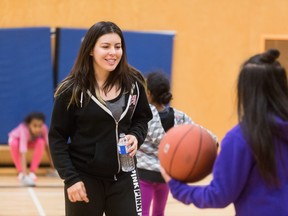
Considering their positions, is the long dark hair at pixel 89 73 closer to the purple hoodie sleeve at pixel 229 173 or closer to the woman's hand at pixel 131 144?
the woman's hand at pixel 131 144

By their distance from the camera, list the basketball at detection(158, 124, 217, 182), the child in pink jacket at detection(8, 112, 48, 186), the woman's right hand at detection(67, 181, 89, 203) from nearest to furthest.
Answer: the basketball at detection(158, 124, 217, 182) < the woman's right hand at detection(67, 181, 89, 203) < the child in pink jacket at detection(8, 112, 48, 186)

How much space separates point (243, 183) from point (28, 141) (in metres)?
6.59

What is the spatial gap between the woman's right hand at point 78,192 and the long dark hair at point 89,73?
432 millimetres

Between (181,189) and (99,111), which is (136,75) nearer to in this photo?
(99,111)

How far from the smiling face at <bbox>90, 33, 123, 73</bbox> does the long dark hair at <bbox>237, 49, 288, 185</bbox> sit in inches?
41.4

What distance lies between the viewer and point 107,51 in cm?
329

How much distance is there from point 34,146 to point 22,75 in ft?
3.61

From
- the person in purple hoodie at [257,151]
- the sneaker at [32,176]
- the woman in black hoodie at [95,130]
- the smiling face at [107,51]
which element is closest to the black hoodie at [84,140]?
the woman in black hoodie at [95,130]

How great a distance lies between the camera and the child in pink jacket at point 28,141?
27.7ft

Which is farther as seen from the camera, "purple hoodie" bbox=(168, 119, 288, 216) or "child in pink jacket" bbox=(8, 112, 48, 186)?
"child in pink jacket" bbox=(8, 112, 48, 186)

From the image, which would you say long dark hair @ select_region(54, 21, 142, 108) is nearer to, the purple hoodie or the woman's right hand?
the woman's right hand

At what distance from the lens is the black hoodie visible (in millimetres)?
3264

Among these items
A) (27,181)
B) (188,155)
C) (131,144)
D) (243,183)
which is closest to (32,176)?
(27,181)

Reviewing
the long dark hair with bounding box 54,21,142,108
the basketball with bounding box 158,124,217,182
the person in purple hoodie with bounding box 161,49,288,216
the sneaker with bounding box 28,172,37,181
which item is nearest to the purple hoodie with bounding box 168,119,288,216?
the person in purple hoodie with bounding box 161,49,288,216
